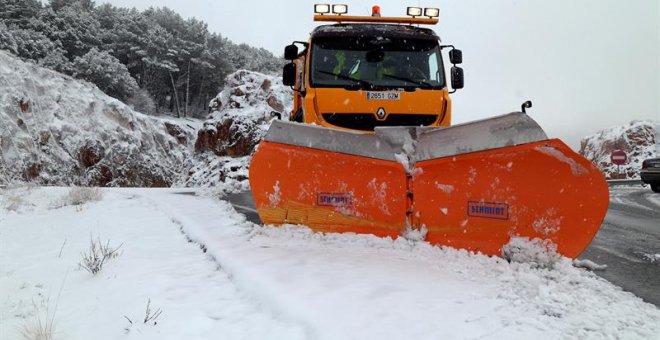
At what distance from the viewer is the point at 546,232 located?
3.20m

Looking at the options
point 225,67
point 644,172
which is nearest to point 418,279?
point 644,172

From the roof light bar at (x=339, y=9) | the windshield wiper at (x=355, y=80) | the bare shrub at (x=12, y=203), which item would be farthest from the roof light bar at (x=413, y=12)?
the bare shrub at (x=12, y=203)

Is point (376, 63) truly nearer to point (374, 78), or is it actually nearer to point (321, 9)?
point (374, 78)

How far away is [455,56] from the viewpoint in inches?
222

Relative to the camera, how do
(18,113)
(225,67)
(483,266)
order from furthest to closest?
(225,67) → (18,113) → (483,266)

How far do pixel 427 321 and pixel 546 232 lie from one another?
1.67 m

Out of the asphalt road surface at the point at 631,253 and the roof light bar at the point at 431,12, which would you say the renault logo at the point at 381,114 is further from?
the asphalt road surface at the point at 631,253

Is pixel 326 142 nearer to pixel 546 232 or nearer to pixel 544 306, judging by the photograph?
pixel 546 232

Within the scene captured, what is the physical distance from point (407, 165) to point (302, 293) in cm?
177

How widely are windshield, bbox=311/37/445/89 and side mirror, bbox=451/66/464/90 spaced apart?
0.34 meters

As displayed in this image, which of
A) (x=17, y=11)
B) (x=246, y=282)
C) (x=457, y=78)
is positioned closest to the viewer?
(x=246, y=282)

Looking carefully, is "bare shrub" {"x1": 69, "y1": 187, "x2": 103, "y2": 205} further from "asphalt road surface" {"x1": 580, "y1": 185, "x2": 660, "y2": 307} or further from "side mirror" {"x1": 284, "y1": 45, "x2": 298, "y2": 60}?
"asphalt road surface" {"x1": 580, "y1": 185, "x2": 660, "y2": 307}

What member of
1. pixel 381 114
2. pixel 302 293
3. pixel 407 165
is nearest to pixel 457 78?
pixel 381 114

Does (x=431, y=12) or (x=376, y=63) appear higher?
(x=431, y=12)
